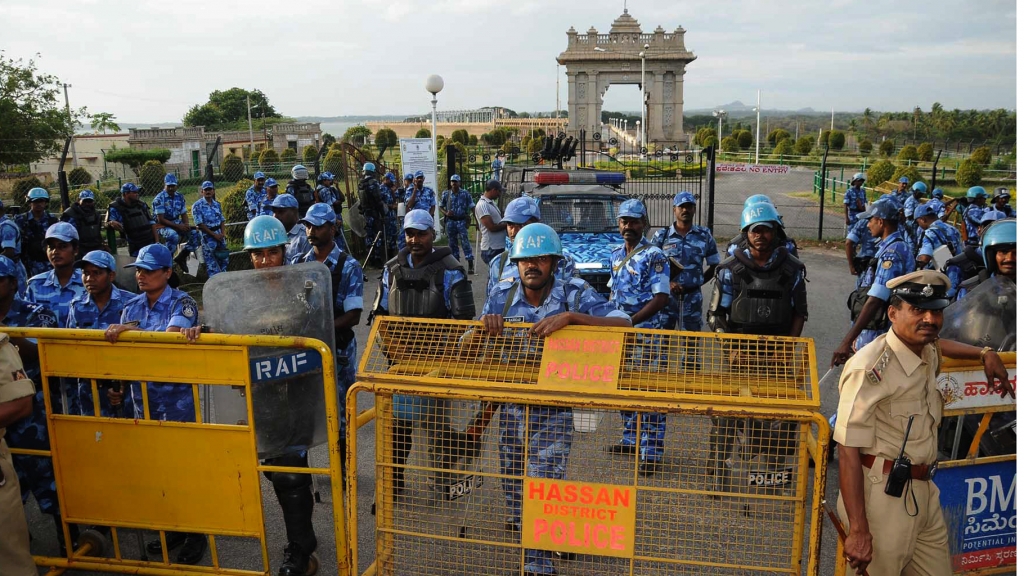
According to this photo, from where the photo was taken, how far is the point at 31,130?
34.7 metres

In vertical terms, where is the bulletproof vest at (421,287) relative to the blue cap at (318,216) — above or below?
below

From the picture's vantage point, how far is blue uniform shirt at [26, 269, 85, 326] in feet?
17.9

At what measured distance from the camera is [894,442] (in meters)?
3.15

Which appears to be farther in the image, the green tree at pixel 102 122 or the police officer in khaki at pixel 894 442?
the green tree at pixel 102 122

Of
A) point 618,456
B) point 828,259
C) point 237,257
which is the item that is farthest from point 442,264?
point 828,259

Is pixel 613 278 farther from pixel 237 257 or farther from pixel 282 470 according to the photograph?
pixel 237 257

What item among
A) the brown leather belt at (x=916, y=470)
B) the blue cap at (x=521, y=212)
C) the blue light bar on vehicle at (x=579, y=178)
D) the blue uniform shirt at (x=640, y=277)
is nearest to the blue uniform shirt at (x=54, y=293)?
the blue cap at (x=521, y=212)

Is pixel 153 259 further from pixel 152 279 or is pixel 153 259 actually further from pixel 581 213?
pixel 581 213

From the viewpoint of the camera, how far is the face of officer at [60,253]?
18.1ft

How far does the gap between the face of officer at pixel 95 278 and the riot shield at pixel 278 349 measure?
1278mm

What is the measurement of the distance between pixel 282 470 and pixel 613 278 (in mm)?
3096

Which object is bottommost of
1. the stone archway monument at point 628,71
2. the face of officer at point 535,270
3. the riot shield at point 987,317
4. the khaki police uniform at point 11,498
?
the khaki police uniform at point 11,498

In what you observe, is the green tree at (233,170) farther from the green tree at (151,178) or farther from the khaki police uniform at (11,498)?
the khaki police uniform at (11,498)

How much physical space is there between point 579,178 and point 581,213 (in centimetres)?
139
